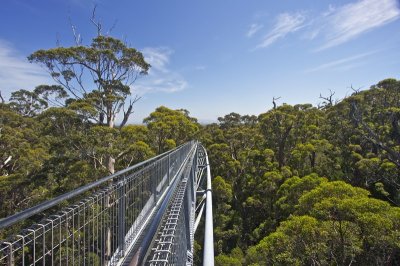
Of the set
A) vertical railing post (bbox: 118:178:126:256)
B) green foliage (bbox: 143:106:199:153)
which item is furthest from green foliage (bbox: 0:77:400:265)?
vertical railing post (bbox: 118:178:126:256)

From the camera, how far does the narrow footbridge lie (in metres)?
1.94

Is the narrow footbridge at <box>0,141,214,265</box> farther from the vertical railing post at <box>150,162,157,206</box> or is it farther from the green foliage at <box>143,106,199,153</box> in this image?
the green foliage at <box>143,106,199,153</box>

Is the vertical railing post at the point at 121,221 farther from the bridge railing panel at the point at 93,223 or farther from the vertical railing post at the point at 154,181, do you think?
the vertical railing post at the point at 154,181

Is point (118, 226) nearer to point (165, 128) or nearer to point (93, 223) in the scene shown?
point (93, 223)

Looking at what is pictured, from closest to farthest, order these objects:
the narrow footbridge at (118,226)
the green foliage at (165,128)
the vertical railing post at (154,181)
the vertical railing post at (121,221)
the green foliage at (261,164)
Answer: the narrow footbridge at (118,226), the vertical railing post at (121,221), the vertical railing post at (154,181), the green foliage at (261,164), the green foliage at (165,128)

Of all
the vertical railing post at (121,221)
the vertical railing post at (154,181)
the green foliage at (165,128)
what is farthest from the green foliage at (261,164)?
the vertical railing post at (121,221)

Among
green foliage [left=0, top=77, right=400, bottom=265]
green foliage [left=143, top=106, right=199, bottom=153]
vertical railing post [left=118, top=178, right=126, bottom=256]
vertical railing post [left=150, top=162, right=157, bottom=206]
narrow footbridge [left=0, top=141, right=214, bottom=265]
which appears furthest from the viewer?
green foliage [left=143, top=106, right=199, bottom=153]

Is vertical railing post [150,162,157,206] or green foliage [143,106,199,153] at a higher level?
green foliage [143,106,199,153]

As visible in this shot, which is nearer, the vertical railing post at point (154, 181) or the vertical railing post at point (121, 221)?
the vertical railing post at point (121, 221)

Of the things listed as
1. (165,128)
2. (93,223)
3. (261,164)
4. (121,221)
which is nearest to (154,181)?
(121,221)

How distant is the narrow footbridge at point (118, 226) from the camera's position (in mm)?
1937

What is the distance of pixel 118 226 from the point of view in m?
4.06

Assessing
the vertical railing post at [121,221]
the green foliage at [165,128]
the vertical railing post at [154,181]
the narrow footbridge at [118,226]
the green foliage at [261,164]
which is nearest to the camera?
the narrow footbridge at [118,226]

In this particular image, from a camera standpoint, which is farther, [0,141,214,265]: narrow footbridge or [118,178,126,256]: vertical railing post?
[118,178,126,256]: vertical railing post
